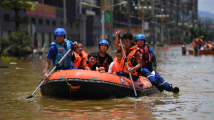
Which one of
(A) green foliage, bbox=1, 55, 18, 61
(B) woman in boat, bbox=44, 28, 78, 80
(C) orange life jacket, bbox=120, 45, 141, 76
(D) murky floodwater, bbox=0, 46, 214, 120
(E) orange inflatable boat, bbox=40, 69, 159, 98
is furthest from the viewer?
(A) green foliage, bbox=1, 55, 18, 61

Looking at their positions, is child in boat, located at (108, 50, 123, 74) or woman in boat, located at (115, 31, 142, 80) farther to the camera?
child in boat, located at (108, 50, 123, 74)

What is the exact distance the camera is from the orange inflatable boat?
9328mm

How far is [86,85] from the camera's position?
9367mm

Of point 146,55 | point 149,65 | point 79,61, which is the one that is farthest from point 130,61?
point 79,61

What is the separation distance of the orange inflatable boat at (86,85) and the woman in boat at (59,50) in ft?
1.37

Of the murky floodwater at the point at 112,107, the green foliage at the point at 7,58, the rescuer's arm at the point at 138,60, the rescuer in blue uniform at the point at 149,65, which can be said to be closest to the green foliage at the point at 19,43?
the green foliage at the point at 7,58

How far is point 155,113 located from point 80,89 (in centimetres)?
227

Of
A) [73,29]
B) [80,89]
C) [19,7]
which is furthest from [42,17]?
[80,89]

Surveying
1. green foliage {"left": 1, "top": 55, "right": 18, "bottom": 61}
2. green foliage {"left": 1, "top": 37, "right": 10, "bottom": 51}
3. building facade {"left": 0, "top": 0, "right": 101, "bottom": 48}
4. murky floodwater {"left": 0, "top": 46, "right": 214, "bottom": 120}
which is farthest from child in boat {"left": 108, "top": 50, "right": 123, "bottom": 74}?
building facade {"left": 0, "top": 0, "right": 101, "bottom": 48}

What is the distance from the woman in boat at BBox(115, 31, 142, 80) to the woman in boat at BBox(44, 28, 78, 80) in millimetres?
1305

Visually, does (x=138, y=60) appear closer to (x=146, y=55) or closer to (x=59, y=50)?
(x=146, y=55)

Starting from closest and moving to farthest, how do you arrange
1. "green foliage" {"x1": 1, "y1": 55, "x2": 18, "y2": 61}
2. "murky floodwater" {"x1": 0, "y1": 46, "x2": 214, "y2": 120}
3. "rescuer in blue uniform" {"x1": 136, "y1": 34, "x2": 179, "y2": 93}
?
"murky floodwater" {"x1": 0, "y1": 46, "x2": 214, "y2": 120}
"rescuer in blue uniform" {"x1": 136, "y1": 34, "x2": 179, "y2": 93}
"green foliage" {"x1": 1, "y1": 55, "x2": 18, "y2": 61}

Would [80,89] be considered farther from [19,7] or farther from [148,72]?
[19,7]

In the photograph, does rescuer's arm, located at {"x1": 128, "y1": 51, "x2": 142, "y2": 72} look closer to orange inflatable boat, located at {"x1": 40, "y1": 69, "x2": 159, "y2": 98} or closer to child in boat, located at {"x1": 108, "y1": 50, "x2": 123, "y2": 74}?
orange inflatable boat, located at {"x1": 40, "y1": 69, "x2": 159, "y2": 98}
